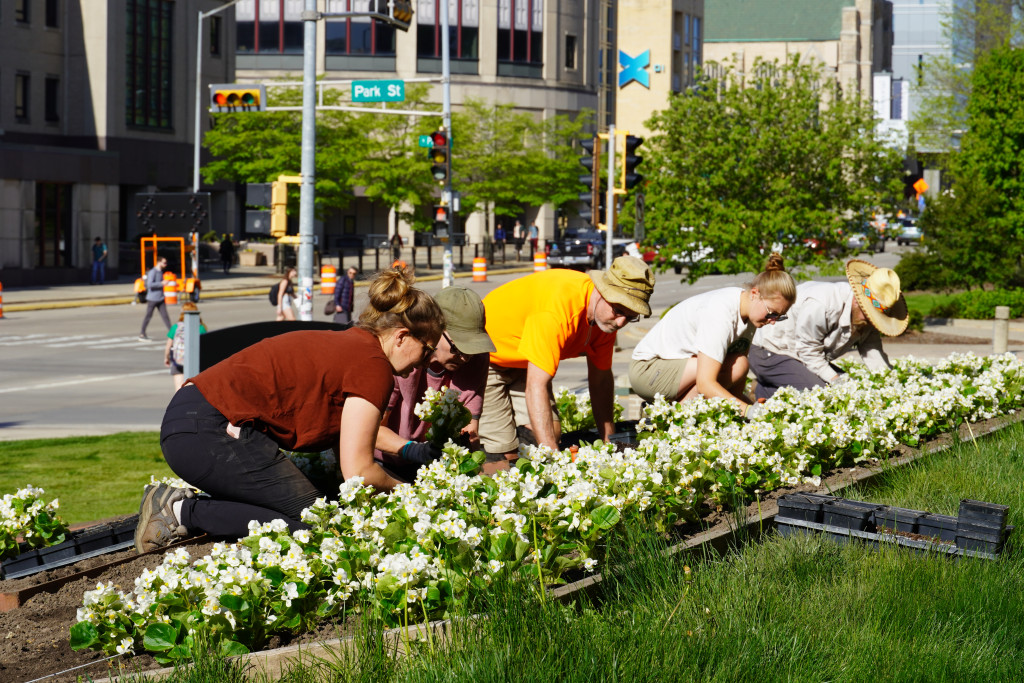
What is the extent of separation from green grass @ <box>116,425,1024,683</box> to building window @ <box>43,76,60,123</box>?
5280cm

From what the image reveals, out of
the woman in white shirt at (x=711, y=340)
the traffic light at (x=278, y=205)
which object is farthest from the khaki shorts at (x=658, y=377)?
the traffic light at (x=278, y=205)

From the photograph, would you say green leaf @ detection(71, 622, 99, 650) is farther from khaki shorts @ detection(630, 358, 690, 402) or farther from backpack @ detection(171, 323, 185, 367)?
backpack @ detection(171, 323, 185, 367)

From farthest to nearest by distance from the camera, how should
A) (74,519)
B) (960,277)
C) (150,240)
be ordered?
(150,240) < (960,277) < (74,519)

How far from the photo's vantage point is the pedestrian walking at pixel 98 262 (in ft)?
141

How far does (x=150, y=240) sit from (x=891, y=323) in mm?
41848

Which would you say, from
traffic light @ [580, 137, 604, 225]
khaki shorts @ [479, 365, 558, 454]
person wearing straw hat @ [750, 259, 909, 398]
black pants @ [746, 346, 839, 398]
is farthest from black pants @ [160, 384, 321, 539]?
traffic light @ [580, 137, 604, 225]

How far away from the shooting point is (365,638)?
142 inches

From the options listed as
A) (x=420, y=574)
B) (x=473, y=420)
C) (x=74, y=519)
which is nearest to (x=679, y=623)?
(x=420, y=574)

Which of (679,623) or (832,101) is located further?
(832,101)

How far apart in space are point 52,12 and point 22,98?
3784 millimetres

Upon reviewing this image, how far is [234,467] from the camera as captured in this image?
4.98m

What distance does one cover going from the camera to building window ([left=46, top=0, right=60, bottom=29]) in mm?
51031

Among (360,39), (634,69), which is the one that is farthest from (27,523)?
(634,69)

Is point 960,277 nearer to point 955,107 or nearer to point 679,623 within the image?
point 955,107
